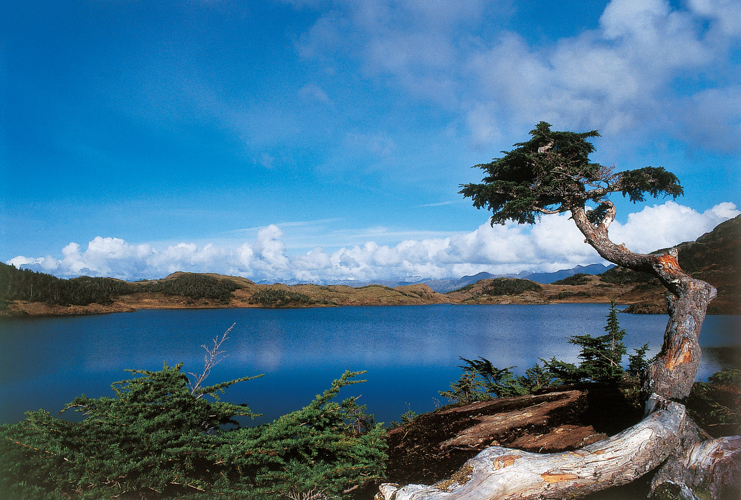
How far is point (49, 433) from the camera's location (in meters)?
4.77

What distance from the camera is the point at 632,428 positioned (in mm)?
5000

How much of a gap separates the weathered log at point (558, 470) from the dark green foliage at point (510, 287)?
166163mm

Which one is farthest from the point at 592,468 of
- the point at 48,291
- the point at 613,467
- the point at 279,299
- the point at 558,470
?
the point at 279,299

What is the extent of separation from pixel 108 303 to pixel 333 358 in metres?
83.7

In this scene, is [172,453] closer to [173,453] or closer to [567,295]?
[173,453]

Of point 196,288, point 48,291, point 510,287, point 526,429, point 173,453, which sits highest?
point 48,291

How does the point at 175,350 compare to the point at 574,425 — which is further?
the point at 175,350

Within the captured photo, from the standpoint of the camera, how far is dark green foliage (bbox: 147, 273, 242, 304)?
110812mm

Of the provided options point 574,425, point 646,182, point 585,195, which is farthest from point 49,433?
point 646,182

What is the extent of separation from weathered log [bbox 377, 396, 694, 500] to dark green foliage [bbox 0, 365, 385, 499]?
3.97ft

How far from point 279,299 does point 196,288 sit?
88.8ft

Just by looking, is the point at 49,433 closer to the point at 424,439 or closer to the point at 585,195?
the point at 424,439

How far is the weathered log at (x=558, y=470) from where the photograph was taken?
4.39 metres

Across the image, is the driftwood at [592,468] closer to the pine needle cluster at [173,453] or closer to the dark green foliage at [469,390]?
the pine needle cluster at [173,453]
